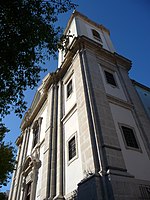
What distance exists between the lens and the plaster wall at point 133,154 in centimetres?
793

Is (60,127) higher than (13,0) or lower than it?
lower

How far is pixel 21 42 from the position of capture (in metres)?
7.39

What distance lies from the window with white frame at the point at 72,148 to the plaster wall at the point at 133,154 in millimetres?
2362

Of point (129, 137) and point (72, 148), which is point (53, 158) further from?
point (129, 137)

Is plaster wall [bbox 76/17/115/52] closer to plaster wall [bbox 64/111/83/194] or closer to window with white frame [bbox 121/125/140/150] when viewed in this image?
plaster wall [bbox 64/111/83/194]

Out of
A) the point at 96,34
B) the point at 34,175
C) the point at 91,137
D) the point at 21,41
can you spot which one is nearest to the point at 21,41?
the point at 21,41

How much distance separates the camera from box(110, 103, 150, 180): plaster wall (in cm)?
793

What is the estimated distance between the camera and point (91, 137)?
26.4ft

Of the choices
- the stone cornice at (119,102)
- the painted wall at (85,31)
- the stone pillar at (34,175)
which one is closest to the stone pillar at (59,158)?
the stone pillar at (34,175)

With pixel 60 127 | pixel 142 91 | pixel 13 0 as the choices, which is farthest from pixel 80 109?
pixel 142 91

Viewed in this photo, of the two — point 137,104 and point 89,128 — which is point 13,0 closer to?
point 89,128

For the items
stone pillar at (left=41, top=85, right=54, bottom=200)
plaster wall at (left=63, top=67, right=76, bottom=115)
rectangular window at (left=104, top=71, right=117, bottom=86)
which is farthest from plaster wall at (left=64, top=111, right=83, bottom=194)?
rectangular window at (left=104, top=71, right=117, bottom=86)

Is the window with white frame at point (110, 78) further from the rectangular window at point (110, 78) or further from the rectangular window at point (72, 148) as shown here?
the rectangular window at point (72, 148)

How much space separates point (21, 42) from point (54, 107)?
699 centimetres
